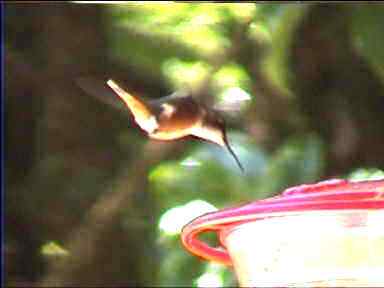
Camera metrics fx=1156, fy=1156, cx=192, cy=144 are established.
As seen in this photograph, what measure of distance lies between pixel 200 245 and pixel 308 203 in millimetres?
242

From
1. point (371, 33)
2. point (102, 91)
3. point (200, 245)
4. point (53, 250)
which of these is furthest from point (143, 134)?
point (200, 245)

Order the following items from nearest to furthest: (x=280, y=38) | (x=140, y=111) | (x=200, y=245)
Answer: (x=200, y=245) < (x=140, y=111) < (x=280, y=38)

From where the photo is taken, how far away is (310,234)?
114cm

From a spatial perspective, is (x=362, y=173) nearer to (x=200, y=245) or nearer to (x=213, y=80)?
(x=213, y=80)

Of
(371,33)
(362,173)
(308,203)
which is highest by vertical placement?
(371,33)

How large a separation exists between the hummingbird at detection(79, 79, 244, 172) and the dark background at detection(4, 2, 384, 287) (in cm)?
54

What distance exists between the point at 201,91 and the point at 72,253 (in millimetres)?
820

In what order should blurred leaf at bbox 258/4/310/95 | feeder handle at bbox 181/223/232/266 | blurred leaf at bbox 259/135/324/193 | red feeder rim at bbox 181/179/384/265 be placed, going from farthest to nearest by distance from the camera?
blurred leaf at bbox 259/135/324/193 < blurred leaf at bbox 258/4/310/95 < feeder handle at bbox 181/223/232/266 < red feeder rim at bbox 181/179/384/265

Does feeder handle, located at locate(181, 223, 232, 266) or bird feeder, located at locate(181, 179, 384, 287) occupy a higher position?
feeder handle, located at locate(181, 223, 232, 266)

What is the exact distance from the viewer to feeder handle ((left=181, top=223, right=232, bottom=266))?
1.16 meters

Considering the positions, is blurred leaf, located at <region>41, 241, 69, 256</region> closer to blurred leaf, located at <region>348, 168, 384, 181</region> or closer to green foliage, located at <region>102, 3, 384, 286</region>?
green foliage, located at <region>102, 3, 384, 286</region>

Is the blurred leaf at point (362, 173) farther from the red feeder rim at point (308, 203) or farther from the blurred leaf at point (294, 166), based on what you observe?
the red feeder rim at point (308, 203)

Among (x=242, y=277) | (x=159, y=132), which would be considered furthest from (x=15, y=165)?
(x=242, y=277)

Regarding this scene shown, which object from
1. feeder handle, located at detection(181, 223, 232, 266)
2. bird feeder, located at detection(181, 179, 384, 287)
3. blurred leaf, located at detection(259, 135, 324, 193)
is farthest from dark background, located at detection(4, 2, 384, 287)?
bird feeder, located at detection(181, 179, 384, 287)
